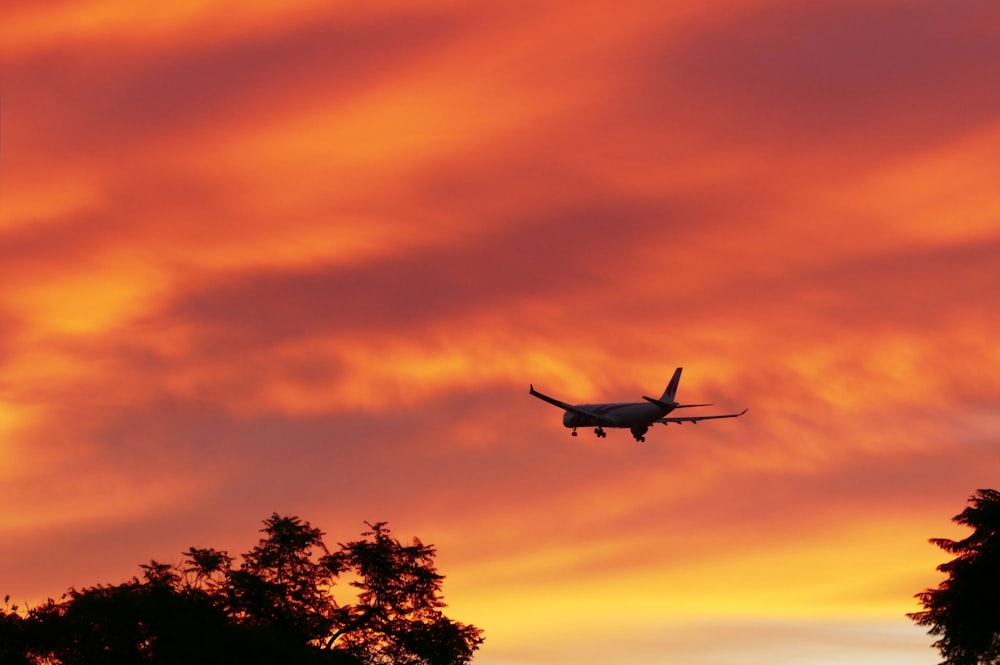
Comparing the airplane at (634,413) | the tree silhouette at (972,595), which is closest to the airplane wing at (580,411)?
the airplane at (634,413)

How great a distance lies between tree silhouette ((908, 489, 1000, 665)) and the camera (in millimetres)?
137500

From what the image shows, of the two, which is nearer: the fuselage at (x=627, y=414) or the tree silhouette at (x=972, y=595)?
the tree silhouette at (x=972, y=595)

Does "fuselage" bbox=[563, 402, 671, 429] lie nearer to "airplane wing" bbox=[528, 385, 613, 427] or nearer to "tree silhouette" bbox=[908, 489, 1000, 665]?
"airplane wing" bbox=[528, 385, 613, 427]

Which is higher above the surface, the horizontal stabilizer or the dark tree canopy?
the horizontal stabilizer

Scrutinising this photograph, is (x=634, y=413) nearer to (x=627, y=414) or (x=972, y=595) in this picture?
(x=627, y=414)

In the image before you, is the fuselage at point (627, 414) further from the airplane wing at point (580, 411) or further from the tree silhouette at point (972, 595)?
the tree silhouette at point (972, 595)

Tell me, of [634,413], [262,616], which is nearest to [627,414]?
[634,413]

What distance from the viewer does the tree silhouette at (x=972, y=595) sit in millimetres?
137500

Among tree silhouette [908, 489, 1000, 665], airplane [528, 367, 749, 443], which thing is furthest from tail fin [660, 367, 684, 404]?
tree silhouette [908, 489, 1000, 665]

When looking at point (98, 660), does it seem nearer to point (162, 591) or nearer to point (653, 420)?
point (162, 591)

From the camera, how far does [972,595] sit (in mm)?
137500

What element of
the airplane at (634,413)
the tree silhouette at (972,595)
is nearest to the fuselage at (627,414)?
the airplane at (634,413)

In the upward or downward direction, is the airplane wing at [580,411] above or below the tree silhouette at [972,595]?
above

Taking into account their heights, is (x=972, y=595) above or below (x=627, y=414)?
below
